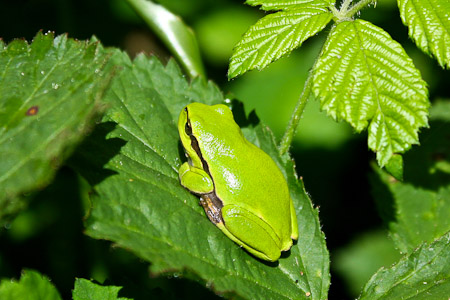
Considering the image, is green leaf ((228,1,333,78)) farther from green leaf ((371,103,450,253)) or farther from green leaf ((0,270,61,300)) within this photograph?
green leaf ((371,103,450,253))

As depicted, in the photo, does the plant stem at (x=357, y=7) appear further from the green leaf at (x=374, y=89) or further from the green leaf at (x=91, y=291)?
the green leaf at (x=91, y=291)

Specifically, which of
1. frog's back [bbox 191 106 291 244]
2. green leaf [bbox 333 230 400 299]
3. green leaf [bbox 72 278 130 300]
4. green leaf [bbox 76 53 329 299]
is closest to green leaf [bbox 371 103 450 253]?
green leaf [bbox 333 230 400 299]

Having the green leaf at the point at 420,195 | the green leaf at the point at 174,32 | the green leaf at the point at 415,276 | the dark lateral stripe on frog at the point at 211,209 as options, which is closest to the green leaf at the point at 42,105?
the dark lateral stripe on frog at the point at 211,209

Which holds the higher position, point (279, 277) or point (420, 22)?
point (420, 22)

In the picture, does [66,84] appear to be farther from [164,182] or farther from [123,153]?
[164,182]

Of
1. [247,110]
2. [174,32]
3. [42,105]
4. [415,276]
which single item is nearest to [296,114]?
[415,276]

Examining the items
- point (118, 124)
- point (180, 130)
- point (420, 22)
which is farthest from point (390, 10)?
point (118, 124)
